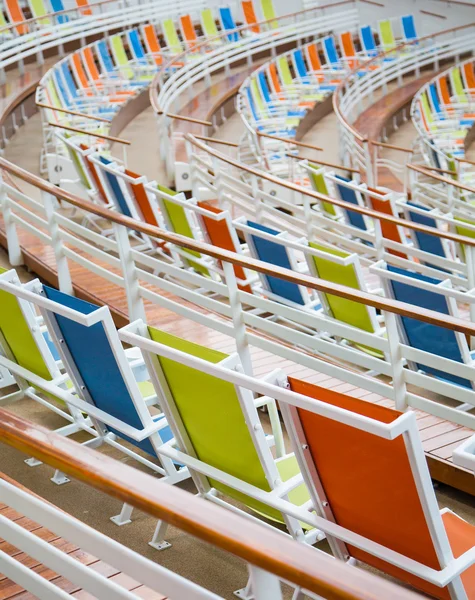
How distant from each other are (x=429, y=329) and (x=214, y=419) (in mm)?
1793

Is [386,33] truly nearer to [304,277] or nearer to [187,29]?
[187,29]

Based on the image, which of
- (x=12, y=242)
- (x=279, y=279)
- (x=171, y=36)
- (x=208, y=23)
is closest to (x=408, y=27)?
(x=208, y=23)

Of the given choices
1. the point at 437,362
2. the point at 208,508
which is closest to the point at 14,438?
the point at 208,508

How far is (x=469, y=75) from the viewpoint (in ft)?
49.2

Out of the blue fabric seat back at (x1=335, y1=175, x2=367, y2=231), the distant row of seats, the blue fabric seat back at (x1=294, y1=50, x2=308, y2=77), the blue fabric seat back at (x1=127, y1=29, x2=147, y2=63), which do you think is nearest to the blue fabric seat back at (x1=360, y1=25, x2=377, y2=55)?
the blue fabric seat back at (x1=294, y1=50, x2=308, y2=77)

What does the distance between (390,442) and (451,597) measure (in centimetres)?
48

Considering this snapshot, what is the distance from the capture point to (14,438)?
1.58m

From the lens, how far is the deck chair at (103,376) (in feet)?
8.97

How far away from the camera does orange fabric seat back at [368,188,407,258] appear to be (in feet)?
20.9

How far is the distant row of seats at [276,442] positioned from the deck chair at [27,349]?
0.5 inches

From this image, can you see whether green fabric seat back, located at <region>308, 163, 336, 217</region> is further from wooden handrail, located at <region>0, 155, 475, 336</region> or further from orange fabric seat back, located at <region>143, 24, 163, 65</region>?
orange fabric seat back, located at <region>143, 24, 163, 65</region>

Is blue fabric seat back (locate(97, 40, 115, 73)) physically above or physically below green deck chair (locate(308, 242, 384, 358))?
above

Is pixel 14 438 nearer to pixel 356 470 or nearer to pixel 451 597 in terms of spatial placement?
pixel 356 470

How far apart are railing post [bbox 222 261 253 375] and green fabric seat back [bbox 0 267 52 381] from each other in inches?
30.3
